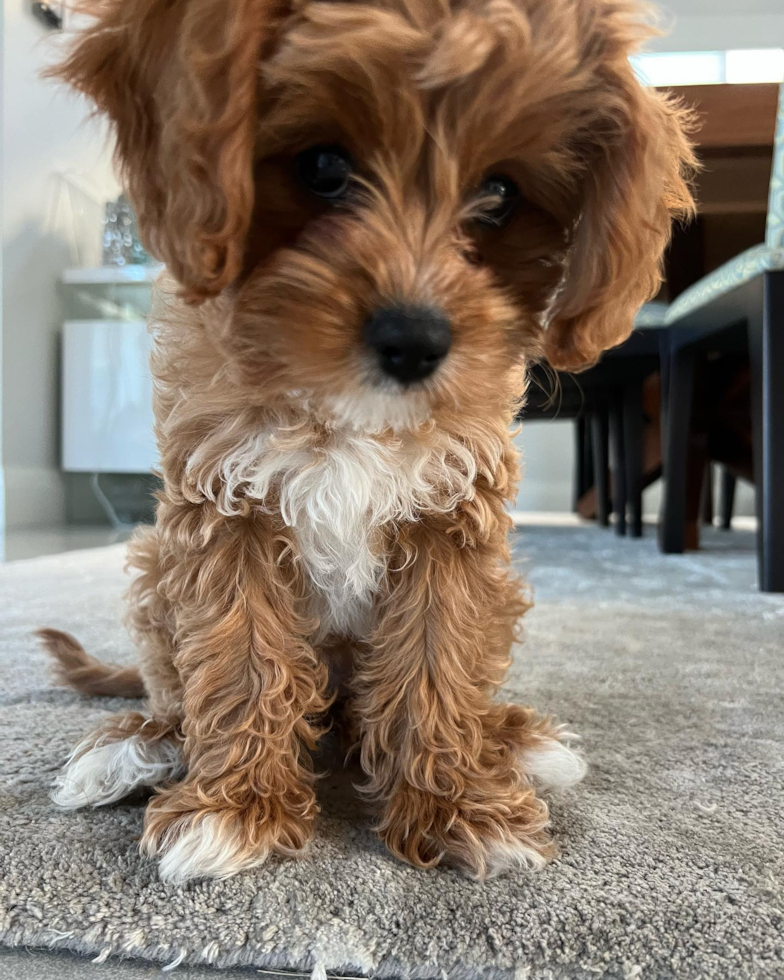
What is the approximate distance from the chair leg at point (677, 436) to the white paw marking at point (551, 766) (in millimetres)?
2241

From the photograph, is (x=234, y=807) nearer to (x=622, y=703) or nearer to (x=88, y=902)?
(x=88, y=902)

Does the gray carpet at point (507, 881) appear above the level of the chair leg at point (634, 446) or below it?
below

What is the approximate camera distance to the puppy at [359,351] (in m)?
0.69

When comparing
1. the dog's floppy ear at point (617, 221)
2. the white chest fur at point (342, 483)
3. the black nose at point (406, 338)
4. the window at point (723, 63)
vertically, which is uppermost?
the window at point (723, 63)

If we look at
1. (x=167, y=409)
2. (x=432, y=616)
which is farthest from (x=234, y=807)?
(x=167, y=409)

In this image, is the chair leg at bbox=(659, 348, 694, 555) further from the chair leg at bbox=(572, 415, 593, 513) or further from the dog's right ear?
the chair leg at bbox=(572, 415, 593, 513)

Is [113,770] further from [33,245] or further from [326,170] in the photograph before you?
[33,245]

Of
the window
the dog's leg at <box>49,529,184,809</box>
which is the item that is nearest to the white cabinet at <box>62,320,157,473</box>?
the dog's leg at <box>49,529,184,809</box>

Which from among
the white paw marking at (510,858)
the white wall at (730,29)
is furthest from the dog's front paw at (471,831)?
the white wall at (730,29)

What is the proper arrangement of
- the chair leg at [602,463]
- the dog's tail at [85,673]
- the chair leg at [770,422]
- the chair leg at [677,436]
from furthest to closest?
the chair leg at [602,463]
the chair leg at [677,436]
the chair leg at [770,422]
the dog's tail at [85,673]

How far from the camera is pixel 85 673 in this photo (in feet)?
4.06

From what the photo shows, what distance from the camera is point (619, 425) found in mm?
4234

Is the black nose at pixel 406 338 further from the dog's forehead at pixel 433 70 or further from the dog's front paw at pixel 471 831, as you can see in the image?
the dog's front paw at pixel 471 831

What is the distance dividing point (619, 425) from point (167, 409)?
3623 millimetres
